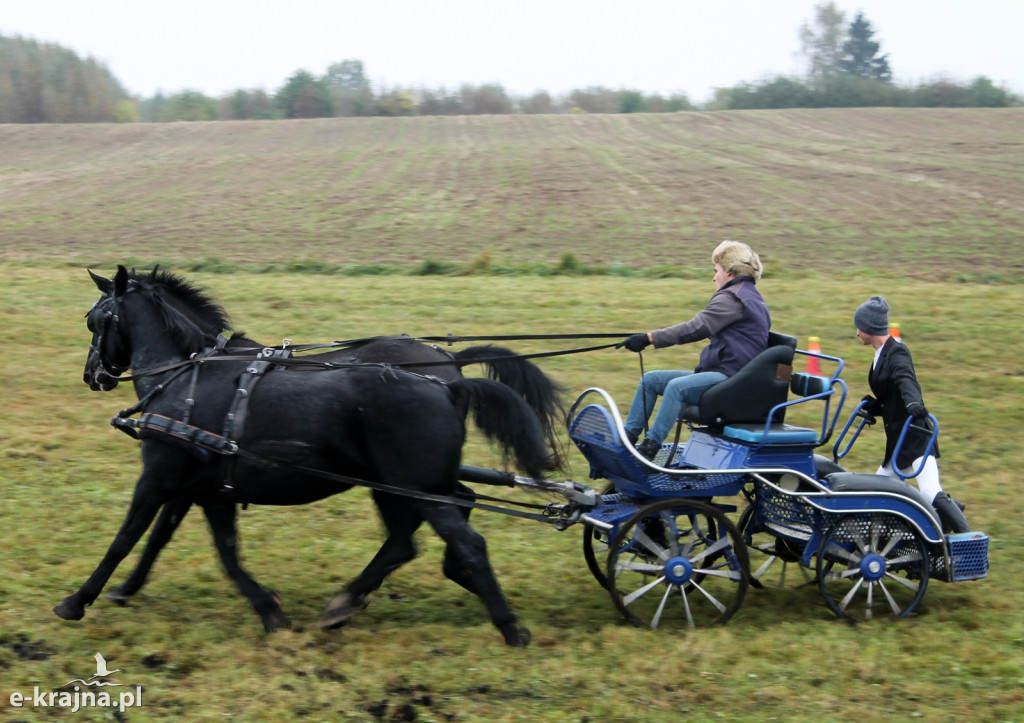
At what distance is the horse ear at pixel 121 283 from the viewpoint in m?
5.49

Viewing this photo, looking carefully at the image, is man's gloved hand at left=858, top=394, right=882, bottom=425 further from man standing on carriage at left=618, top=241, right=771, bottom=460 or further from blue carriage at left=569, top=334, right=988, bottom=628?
man standing on carriage at left=618, top=241, right=771, bottom=460

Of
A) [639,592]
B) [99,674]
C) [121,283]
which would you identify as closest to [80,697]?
[99,674]

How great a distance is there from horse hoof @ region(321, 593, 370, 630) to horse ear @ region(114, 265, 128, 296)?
2133 millimetres

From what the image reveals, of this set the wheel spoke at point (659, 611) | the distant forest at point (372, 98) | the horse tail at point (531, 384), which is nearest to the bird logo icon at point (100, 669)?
the horse tail at point (531, 384)

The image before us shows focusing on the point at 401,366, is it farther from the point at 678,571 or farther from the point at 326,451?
the point at 678,571

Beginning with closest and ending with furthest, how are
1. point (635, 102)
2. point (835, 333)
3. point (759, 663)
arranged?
point (759, 663), point (835, 333), point (635, 102)

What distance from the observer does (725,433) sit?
5469 millimetres

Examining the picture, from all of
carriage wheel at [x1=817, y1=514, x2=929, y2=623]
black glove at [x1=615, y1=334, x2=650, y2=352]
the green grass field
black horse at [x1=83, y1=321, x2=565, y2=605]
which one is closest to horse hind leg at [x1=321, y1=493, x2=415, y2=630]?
the green grass field

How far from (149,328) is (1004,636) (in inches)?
194

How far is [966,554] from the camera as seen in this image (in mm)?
5500

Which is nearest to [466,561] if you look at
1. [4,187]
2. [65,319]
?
[65,319]

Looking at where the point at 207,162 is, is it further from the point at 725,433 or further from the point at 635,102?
the point at 635,102

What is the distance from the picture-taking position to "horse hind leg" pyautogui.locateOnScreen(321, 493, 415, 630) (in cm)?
523

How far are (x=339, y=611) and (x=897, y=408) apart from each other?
337 centimetres
